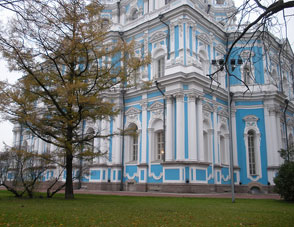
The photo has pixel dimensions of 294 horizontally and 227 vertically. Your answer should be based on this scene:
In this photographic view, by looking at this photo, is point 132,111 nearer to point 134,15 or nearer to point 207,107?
point 207,107

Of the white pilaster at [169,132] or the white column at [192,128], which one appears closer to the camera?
the white column at [192,128]

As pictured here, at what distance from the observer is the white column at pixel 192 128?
20234mm

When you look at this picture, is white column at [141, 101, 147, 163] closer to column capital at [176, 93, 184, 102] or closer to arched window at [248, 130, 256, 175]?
column capital at [176, 93, 184, 102]

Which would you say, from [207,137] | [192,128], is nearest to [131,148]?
[207,137]

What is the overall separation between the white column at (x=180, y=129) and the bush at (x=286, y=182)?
263 inches

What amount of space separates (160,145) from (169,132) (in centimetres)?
229

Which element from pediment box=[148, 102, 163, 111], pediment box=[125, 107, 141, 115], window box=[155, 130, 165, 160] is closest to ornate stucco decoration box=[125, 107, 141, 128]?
pediment box=[125, 107, 141, 115]

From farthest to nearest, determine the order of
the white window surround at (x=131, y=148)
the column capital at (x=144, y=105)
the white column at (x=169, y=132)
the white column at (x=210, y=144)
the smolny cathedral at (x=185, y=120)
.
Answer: the white window surround at (x=131, y=148) → the column capital at (x=144, y=105) → the white column at (x=210, y=144) → the smolny cathedral at (x=185, y=120) → the white column at (x=169, y=132)

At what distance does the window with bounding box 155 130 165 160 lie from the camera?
2246 cm

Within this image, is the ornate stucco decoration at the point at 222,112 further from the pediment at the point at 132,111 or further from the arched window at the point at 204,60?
the pediment at the point at 132,111

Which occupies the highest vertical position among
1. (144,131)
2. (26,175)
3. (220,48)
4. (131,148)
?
(220,48)

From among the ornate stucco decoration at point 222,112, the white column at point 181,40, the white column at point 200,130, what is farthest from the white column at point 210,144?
the white column at point 181,40

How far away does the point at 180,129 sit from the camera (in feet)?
67.8

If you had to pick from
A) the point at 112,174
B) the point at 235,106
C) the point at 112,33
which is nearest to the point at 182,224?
the point at 112,174
